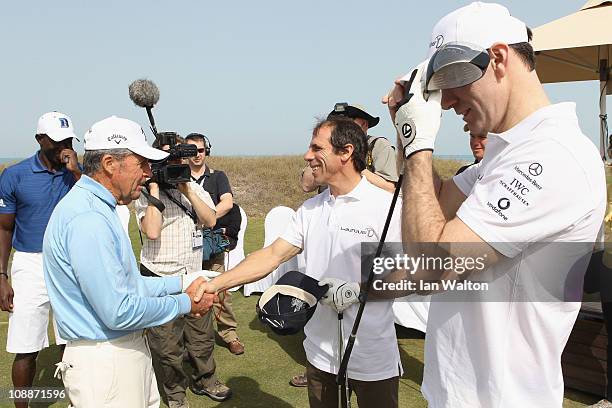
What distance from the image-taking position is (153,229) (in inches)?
169

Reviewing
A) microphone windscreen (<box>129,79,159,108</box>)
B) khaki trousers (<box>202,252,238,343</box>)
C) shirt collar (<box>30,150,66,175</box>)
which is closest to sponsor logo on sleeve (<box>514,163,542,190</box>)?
microphone windscreen (<box>129,79,159,108</box>)

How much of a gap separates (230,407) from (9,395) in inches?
76.5

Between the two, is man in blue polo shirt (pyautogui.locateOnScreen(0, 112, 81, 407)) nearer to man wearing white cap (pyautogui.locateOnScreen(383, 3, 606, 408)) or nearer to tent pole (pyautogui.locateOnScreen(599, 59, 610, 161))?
man wearing white cap (pyautogui.locateOnScreen(383, 3, 606, 408))

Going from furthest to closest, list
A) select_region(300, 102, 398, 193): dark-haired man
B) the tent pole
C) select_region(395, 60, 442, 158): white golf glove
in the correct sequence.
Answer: the tent pole < select_region(300, 102, 398, 193): dark-haired man < select_region(395, 60, 442, 158): white golf glove

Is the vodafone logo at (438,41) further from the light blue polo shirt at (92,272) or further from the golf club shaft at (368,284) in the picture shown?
the light blue polo shirt at (92,272)

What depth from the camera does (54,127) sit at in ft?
14.8

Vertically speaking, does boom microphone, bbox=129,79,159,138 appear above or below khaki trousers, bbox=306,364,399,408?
above

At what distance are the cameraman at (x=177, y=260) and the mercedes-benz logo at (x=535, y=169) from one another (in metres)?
3.44

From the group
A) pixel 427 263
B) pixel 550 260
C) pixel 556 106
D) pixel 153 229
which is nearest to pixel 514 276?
pixel 550 260

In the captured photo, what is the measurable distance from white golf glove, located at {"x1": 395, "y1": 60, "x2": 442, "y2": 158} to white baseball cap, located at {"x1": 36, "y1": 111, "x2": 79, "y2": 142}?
3777 millimetres

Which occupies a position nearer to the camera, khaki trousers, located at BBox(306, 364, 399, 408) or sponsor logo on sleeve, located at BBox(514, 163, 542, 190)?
sponsor logo on sleeve, located at BBox(514, 163, 542, 190)

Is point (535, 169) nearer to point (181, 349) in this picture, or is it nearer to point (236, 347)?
point (181, 349)

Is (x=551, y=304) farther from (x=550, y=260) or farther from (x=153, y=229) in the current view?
(x=153, y=229)

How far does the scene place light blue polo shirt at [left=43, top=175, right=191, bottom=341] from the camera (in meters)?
2.43
